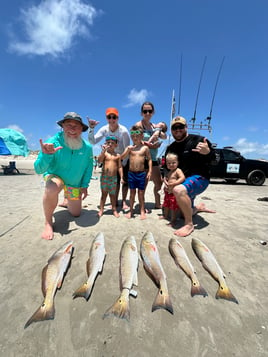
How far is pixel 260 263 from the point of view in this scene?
7.59 ft

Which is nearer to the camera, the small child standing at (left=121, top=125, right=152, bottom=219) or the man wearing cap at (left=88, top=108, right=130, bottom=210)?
the small child standing at (left=121, top=125, right=152, bottom=219)

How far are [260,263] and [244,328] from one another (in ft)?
3.88

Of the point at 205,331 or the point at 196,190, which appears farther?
the point at 196,190

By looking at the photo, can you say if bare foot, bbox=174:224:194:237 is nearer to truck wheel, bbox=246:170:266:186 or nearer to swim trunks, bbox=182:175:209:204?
swim trunks, bbox=182:175:209:204

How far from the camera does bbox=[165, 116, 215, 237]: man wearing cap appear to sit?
10.1ft

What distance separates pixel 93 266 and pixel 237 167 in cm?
1132

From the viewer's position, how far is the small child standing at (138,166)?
385 cm

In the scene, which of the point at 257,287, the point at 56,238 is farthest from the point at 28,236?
the point at 257,287

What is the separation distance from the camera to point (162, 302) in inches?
64.8

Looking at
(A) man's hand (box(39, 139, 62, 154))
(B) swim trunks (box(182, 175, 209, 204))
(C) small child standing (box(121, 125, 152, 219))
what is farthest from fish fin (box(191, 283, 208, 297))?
(A) man's hand (box(39, 139, 62, 154))

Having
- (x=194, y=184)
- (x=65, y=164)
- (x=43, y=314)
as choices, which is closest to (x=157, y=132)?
(x=194, y=184)

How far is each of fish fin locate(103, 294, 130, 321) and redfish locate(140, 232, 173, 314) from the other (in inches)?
9.9

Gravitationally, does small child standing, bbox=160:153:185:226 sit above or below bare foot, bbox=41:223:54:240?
above

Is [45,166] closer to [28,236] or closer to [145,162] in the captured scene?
[28,236]
